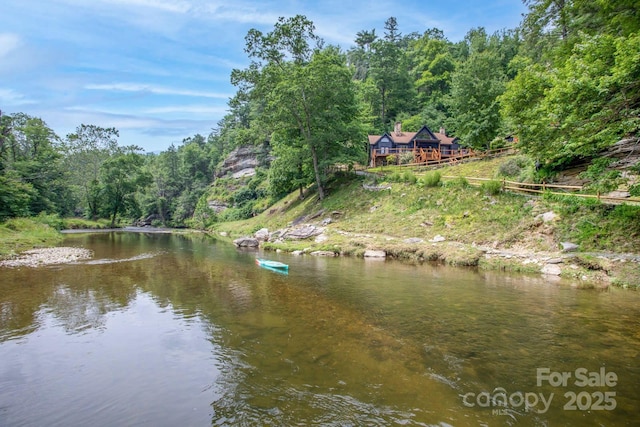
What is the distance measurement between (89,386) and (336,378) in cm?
553

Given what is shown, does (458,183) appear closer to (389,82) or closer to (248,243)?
(248,243)

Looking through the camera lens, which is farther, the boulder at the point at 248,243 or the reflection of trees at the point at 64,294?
the boulder at the point at 248,243

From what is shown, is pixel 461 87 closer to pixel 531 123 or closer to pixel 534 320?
pixel 531 123

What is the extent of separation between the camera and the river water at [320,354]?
6875 millimetres

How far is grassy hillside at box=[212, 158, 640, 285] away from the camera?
19.4 meters

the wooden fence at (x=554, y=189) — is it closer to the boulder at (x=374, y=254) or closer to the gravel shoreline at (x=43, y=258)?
the boulder at (x=374, y=254)

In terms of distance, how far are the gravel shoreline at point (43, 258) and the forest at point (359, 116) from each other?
1217 cm

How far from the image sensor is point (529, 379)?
26.2ft

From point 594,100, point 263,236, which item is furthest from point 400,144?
point 594,100

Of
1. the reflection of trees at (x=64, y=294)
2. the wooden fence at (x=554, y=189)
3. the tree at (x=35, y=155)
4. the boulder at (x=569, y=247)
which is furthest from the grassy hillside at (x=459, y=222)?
the tree at (x=35, y=155)

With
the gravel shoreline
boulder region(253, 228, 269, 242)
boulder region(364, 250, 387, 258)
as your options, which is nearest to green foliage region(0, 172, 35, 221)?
the gravel shoreline

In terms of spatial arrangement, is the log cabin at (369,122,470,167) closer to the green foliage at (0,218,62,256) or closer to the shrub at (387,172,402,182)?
the shrub at (387,172,402,182)

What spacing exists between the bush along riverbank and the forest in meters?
3.76

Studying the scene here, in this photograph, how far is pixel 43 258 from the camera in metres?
24.5
